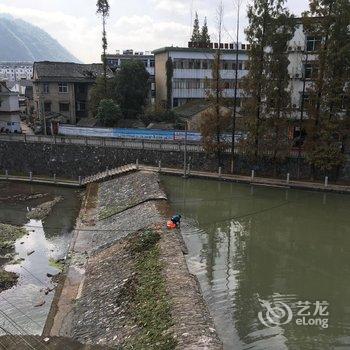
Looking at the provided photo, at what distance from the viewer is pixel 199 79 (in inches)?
2341

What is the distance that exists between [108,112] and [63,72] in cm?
1385

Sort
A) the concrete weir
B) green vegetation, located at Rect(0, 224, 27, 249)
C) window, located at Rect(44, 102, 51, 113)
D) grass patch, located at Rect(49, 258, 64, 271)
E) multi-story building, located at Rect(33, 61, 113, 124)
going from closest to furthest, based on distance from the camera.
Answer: the concrete weir, grass patch, located at Rect(49, 258, 64, 271), green vegetation, located at Rect(0, 224, 27, 249), multi-story building, located at Rect(33, 61, 113, 124), window, located at Rect(44, 102, 51, 113)

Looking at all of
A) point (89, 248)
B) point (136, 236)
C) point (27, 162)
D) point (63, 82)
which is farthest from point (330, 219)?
point (63, 82)

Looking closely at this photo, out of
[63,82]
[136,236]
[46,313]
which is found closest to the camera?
[46,313]

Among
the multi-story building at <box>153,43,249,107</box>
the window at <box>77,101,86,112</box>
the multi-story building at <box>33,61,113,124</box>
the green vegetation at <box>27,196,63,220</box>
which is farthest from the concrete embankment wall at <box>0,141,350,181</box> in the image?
the multi-story building at <box>153,43,249,107</box>

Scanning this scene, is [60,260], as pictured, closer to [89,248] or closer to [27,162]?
[89,248]

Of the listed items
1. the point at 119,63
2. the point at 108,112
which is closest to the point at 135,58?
the point at 119,63

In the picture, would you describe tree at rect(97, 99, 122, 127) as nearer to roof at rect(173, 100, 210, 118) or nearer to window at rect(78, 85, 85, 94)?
roof at rect(173, 100, 210, 118)

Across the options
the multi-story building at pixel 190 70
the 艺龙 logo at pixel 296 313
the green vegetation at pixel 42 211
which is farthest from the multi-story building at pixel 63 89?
the 艺龙 logo at pixel 296 313

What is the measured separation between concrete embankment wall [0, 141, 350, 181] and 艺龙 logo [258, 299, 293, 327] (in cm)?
2279

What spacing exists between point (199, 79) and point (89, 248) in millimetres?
40342

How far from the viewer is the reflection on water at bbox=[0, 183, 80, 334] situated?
17.9 meters

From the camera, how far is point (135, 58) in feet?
235

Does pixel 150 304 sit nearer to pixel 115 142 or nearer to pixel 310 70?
pixel 115 142
